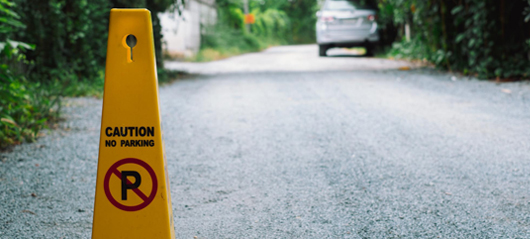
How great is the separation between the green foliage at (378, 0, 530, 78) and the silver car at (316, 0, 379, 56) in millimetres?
4322

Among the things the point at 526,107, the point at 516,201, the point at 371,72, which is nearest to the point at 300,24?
the point at 371,72

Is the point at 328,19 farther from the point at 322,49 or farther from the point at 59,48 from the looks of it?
the point at 59,48

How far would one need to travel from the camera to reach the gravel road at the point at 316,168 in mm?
2713

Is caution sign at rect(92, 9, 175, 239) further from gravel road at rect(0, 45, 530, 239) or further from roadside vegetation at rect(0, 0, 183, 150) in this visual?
roadside vegetation at rect(0, 0, 183, 150)

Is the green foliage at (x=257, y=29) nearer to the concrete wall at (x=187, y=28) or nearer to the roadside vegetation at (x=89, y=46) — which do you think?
the concrete wall at (x=187, y=28)

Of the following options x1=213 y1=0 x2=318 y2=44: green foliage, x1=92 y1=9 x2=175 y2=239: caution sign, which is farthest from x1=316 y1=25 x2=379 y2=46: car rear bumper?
x1=92 y1=9 x2=175 y2=239: caution sign

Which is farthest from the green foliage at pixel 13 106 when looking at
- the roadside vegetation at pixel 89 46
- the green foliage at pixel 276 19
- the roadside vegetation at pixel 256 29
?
the green foliage at pixel 276 19

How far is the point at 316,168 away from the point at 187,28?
1835 cm

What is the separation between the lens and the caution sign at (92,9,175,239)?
2.09 metres

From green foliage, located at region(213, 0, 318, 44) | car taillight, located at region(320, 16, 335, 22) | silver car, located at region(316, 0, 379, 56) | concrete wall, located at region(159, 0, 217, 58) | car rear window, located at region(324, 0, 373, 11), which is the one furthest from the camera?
green foliage, located at region(213, 0, 318, 44)

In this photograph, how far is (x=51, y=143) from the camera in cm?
483

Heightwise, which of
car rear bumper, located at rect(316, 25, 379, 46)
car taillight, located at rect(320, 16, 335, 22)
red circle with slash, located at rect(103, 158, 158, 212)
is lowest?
car rear bumper, located at rect(316, 25, 379, 46)

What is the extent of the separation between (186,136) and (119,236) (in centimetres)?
299

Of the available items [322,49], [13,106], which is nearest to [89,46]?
[13,106]
